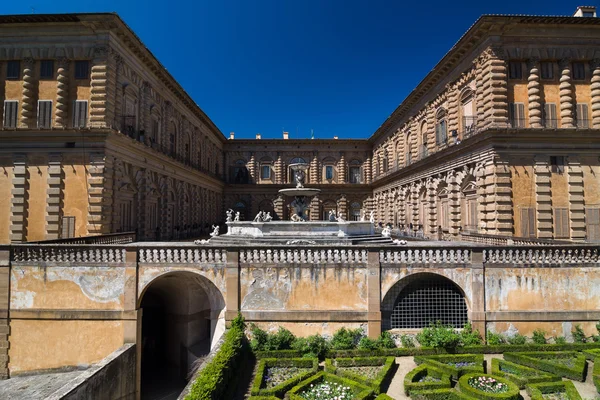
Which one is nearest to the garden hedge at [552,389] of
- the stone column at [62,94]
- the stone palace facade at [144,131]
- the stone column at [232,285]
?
the stone column at [232,285]

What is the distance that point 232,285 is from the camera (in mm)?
11391

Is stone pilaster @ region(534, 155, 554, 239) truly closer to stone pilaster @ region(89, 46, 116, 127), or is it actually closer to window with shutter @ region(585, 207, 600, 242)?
window with shutter @ region(585, 207, 600, 242)

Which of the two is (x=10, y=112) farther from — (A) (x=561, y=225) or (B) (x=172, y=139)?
(A) (x=561, y=225)

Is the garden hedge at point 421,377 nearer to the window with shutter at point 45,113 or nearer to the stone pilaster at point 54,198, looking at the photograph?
the stone pilaster at point 54,198

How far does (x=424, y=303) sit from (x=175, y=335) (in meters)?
9.88

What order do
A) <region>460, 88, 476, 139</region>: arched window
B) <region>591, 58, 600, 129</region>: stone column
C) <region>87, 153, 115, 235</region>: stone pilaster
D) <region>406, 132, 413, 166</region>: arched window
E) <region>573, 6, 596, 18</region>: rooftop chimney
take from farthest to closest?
<region>406, 132, 413, 166</region>: arched window, <region>573, 6, 596, 18</region>: rooftop chimney, <region>460, 88, 476, 139</region>: arched window, <region>591, 58, 600, 129</region>: stone column, <region>87, 153, 115, 235</region>: stone pilaster

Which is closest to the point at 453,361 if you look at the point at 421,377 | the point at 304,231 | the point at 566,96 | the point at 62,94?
the point at 421,377

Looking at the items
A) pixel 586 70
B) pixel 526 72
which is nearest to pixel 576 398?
pixel 526 72

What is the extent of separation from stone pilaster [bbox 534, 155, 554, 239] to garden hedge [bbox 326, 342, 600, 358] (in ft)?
32.5

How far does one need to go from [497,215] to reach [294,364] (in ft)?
49.3

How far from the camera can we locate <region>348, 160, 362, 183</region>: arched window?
160 feet

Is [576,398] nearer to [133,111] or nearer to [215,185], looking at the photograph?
[133,111]

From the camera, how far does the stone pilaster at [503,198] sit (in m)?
18.9

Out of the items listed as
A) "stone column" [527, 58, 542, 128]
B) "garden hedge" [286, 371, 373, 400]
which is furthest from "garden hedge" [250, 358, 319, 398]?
"stone column" [527, 58, 542, 128]
